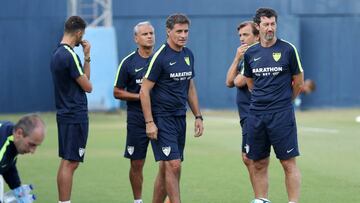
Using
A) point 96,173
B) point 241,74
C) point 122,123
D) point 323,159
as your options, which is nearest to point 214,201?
point 241,74

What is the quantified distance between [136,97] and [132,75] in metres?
0.34

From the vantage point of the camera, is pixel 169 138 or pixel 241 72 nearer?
pixel 169 138

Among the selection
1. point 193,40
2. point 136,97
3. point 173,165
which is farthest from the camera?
point 193,40

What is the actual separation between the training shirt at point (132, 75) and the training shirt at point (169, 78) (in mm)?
842

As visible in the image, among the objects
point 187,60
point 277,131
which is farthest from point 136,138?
point 277,131

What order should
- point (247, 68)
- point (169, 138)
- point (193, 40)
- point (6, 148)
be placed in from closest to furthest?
point (6, 148) < point (169, 138) < point (247, 68) < point (193, 40)

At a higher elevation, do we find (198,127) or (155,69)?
(155,69)

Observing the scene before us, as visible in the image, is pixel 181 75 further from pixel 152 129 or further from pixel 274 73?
pixel 274 73

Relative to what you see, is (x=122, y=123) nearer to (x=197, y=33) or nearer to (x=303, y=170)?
(x=197, y=33)

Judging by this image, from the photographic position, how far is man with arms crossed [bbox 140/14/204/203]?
34.6ft

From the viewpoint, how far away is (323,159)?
1692 centimetres

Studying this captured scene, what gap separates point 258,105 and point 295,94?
0.48m

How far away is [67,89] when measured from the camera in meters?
11.0

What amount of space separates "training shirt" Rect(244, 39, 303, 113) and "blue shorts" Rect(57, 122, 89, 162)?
203cm
